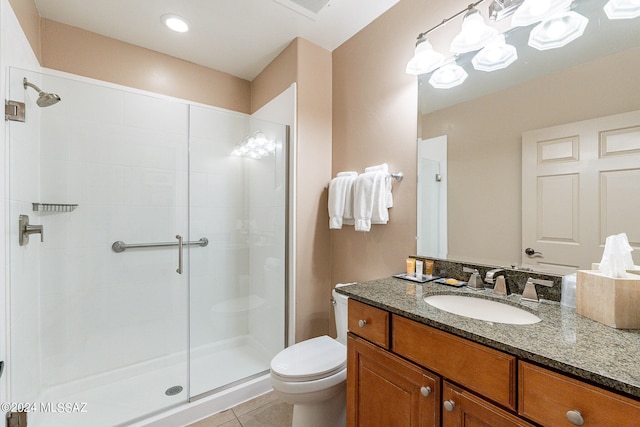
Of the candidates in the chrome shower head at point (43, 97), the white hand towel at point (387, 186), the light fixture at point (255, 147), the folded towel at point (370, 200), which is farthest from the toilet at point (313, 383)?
the chrome shower head at point (43, 97)

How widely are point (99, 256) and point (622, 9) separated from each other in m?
3.03

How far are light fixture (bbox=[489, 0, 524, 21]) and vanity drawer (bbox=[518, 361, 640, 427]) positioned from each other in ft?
4.36

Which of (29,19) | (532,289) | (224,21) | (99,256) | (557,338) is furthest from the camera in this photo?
(99,256)

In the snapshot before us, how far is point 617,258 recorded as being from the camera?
84cm

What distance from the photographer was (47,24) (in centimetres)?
186

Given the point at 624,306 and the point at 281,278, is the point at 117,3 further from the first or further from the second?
the point at 624,306

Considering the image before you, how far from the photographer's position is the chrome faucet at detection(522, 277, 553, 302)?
1073 mm

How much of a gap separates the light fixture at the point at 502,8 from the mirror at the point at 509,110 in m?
0.09

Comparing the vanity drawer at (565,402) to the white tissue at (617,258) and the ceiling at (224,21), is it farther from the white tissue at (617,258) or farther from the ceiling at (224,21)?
the ceiling at (224,21)

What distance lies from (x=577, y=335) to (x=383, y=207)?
105 cm

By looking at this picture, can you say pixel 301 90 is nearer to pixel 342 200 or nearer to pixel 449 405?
pixel 342 200

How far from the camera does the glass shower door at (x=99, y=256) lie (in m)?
1.60

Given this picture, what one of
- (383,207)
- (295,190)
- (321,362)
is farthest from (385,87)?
(321,362)

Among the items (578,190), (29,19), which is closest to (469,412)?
(578,190)
